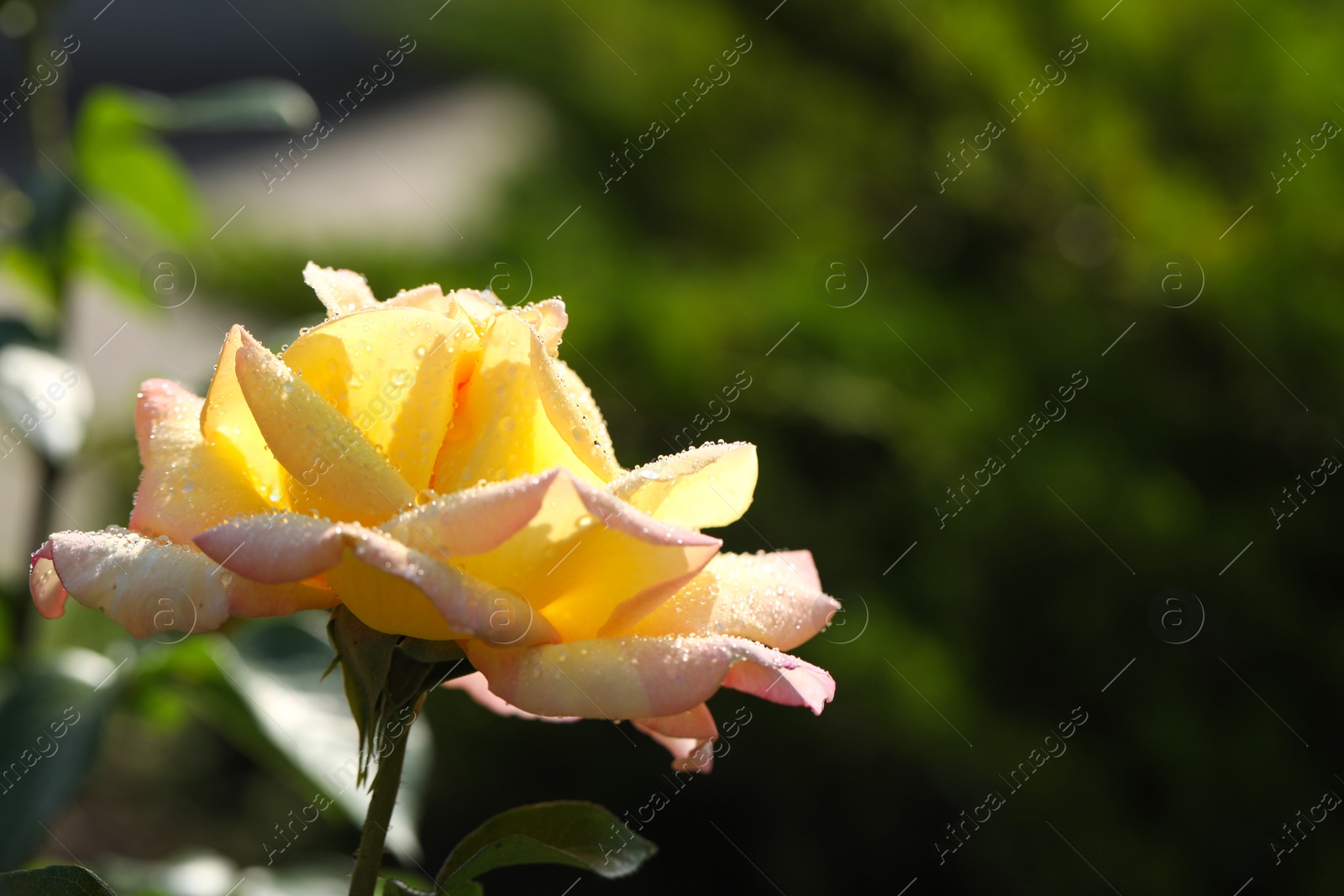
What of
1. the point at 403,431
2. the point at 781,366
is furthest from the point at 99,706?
the point at 781,366

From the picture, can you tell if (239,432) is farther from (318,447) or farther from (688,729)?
(688,729)

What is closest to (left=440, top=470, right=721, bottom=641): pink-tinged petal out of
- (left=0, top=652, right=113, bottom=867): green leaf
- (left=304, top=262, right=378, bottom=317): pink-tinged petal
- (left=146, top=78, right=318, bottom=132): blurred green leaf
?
(left=304, top=262, right=378, bottom=317): pink-tinged petal

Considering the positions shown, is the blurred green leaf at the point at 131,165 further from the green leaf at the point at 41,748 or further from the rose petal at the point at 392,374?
the rose petal at the point at 392,374

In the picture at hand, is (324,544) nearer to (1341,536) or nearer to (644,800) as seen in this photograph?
(1341,536)

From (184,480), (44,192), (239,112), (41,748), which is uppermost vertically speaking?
(184,480)

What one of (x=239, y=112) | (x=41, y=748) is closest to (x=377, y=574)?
(x=41, y=748)

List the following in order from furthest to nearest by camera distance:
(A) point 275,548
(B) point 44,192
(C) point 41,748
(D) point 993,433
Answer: (D) point 993,433, (B) point 44,192, (C) point 41,748, (A) point 275,548
